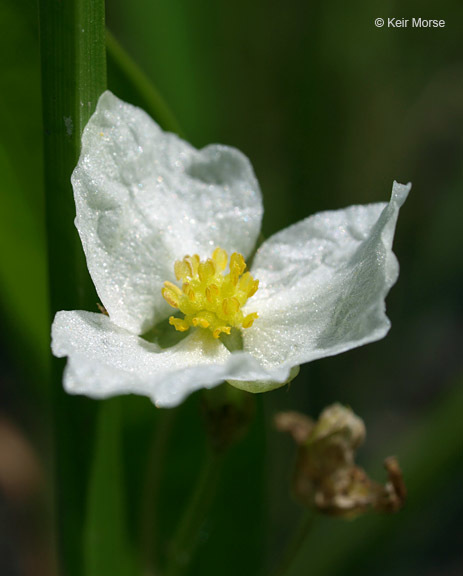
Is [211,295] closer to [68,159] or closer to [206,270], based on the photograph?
[206,270]

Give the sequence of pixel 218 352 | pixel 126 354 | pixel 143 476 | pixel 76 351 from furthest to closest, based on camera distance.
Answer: pixel 143 476 → pixel 218 352 → pixel 126 354 → pixel 76 351

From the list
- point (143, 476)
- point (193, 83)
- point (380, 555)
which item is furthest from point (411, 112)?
point (143, 476)

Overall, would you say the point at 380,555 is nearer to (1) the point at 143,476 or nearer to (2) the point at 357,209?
(1) the point at 143,476

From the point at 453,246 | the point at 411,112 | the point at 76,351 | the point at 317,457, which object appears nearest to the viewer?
the point at 76,351

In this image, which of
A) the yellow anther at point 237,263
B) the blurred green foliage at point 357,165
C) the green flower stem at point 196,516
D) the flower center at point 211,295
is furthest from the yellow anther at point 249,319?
the blurred green foliage at point 357,165

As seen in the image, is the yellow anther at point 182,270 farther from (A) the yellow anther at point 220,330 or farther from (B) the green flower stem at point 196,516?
(B) the green flower stem at point 196,516

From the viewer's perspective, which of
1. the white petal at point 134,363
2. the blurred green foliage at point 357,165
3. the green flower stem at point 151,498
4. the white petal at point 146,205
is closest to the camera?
the white petal at point 134,363

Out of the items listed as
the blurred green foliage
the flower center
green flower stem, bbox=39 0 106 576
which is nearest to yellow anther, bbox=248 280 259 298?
the flower center
